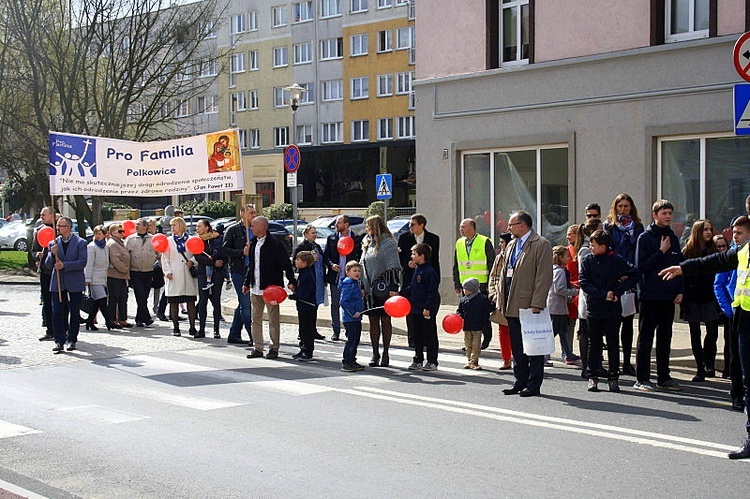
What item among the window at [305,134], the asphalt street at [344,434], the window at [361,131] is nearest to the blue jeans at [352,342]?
the asphalt street at [344,434]

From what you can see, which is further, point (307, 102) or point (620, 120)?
point (307, 102)

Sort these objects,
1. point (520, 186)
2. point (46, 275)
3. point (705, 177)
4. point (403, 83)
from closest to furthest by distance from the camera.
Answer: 1. point (46, 275)
2. point (705, 177)
3. point (520, 186)
4. point (403, 83)

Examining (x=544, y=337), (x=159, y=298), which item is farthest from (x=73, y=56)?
(x=544, y=337)

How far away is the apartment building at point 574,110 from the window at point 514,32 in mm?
28

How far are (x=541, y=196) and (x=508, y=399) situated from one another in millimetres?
8981

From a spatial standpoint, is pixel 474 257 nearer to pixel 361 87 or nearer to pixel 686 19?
pixel 686 19

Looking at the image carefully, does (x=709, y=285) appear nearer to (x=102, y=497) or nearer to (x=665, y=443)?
(x=665, y=443)

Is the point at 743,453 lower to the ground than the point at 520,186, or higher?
lower

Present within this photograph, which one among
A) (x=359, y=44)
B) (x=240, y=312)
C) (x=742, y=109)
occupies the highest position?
(x=359, y=44)

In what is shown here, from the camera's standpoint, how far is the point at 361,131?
60844 millimetres

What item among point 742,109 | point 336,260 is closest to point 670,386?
point 742,109

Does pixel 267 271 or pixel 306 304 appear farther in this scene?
pixel 267 271

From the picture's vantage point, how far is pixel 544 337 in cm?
962

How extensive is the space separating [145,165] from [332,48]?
48042 millimetres
